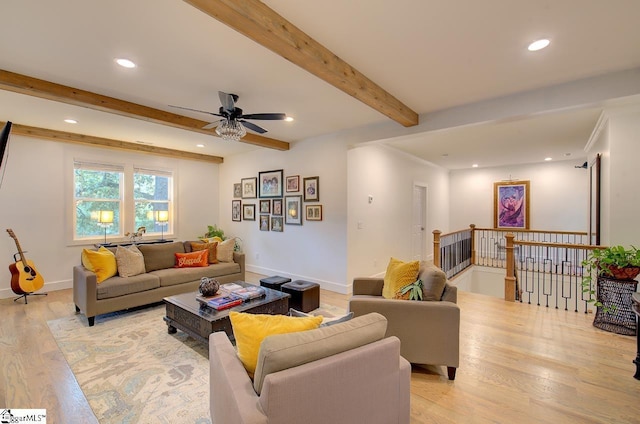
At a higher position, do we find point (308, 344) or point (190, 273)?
point (308, 344)

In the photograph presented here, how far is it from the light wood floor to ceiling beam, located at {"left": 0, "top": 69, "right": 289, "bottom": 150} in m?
A: 2.53

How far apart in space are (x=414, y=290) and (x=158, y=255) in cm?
379

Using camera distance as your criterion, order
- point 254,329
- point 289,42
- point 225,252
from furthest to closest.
Answer: point 225,252, point 289,42, point 254,329

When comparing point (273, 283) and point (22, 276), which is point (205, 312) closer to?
point (273, 283)

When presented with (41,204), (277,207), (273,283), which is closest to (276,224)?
(277,207)

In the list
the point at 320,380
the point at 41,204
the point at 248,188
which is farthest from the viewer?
the point at 248,188

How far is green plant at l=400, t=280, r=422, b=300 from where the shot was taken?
2.52m

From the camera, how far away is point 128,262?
3.88 m

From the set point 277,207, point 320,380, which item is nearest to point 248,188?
point 277,207

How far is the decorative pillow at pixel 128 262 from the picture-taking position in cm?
383

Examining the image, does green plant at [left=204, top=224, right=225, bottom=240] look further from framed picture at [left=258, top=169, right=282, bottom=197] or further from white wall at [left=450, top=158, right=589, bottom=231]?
white wall at [left=450, top=158, right=589, bottom=231]

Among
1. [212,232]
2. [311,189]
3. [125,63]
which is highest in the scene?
[125,63]

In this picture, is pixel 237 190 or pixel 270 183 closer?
pixel 270 183

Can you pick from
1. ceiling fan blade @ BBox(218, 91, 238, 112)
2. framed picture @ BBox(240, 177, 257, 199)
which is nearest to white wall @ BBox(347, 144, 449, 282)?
ceiling fan blade @ BBox(218, 91, 238, 112)
